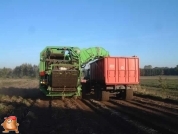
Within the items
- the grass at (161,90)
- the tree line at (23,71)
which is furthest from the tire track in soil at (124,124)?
the tree line at (23,71)

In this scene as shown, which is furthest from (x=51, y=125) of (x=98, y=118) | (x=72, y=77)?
(x=72, y=77)

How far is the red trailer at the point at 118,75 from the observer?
64.2ft

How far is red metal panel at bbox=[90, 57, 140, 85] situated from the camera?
1955 centimetres

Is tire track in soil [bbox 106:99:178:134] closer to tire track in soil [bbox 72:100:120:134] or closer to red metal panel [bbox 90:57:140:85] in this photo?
tire track in soil [bbox 72:100:120:134]

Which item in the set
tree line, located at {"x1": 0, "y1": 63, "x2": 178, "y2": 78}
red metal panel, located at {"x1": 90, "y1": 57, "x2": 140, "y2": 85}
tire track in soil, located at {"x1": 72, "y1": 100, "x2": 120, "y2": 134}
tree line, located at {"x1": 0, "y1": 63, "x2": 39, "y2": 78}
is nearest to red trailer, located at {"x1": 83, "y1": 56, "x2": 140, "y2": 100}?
red metal panel, located at {"x1": 90, "y1": 57, "x2": 140, "y2": 85}

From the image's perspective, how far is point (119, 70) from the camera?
19797 millimetres

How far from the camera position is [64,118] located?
1176 centimetres

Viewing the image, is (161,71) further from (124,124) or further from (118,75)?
(124,124)

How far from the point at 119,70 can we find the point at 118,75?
0.37 metres

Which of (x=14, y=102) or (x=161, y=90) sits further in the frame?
(x=161, y=90)

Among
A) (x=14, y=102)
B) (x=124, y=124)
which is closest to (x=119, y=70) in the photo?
(x=14, y=102)

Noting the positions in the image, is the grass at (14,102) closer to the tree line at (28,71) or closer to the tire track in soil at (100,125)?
the tire track in soil at (100,125)

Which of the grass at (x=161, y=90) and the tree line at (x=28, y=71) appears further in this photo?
the tree line at (x=28, y=71)

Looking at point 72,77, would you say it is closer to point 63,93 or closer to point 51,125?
point 63,93
